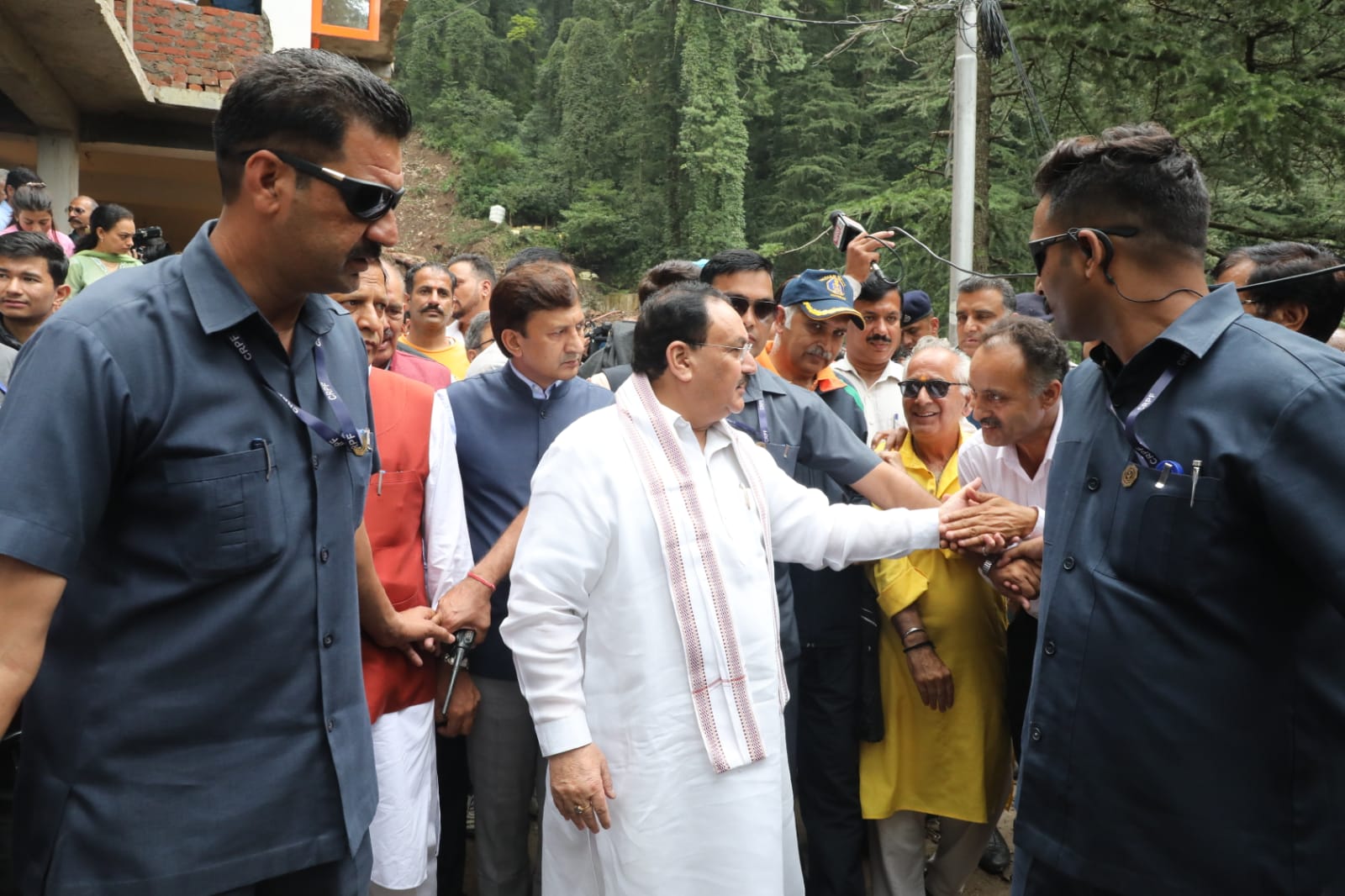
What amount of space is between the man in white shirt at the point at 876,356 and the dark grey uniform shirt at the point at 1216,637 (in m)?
3.18

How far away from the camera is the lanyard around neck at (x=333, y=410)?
6.49ft

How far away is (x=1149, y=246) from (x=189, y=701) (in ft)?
6.93

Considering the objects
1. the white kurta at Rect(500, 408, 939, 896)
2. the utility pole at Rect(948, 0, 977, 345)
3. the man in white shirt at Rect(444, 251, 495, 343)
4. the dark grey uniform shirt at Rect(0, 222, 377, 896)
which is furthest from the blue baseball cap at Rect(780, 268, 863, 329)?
the utility pole at Rect(948, 0, 977, 345)

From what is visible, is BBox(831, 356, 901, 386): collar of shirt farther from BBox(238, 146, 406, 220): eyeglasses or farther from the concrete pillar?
the concrete pillar

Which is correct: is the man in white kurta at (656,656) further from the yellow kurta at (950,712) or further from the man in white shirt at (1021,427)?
the yellow kurta at (950,712)

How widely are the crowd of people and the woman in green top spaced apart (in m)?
5.68

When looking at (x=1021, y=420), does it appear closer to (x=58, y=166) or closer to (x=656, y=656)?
(x=656, y=656)

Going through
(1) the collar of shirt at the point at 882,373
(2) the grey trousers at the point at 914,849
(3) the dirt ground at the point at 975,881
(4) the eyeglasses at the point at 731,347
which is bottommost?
(3) the dirt ground at the point at 975,881

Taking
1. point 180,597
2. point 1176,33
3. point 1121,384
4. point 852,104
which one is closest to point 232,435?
point 180,597

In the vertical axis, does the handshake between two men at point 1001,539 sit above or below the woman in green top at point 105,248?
below

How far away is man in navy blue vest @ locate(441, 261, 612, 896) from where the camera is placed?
3629 mm

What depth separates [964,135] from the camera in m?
9.95

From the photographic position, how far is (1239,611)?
6.26 ft

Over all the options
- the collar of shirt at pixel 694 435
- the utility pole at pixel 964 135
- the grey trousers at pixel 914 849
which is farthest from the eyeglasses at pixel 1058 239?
the utility pole at pixel 964 135
